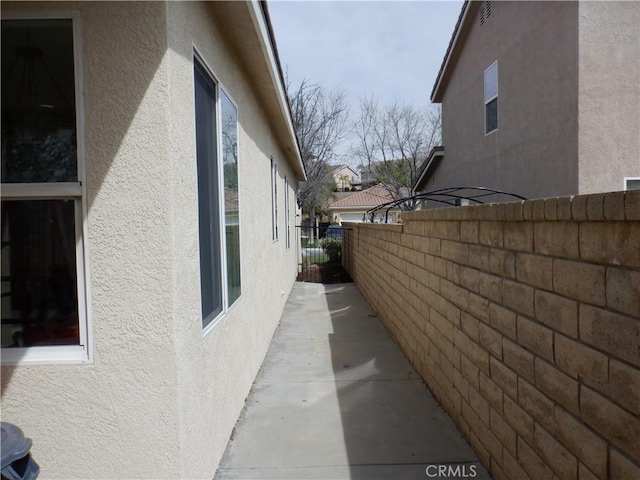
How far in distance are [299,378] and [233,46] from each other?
11.8 ft

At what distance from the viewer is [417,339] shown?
5.32 meters

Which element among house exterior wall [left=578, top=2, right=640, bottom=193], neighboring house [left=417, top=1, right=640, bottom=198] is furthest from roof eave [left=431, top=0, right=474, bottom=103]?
house exterior wall [left=578, top=2, right=640, bottom=193]

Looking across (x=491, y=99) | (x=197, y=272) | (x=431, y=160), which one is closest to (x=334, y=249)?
(x=431, y=160)

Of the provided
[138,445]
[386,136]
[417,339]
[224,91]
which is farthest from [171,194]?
[386,136]

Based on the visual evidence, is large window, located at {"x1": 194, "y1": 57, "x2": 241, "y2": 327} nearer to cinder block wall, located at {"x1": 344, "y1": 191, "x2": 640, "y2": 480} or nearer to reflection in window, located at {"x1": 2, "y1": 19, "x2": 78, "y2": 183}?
reflection in window, located at {"x1": 2, "y1": 19, "x2": 78, "y2": 183}

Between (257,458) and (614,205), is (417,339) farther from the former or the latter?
(614,205)

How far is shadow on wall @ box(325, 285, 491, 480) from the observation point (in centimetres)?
339

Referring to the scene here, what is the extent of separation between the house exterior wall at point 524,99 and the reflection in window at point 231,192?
5.82m

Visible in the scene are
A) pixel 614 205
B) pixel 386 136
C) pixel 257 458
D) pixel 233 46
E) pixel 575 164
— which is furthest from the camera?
pixel 386 136

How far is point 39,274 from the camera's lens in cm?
244

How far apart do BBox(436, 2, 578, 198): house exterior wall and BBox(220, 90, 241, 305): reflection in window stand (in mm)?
5815

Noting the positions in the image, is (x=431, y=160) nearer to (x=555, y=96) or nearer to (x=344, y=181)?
(x=555, y=96)

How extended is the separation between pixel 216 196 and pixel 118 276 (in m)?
1.31

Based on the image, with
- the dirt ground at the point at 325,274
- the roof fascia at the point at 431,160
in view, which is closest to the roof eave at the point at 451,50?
the roof fascia at the point at 431,160
